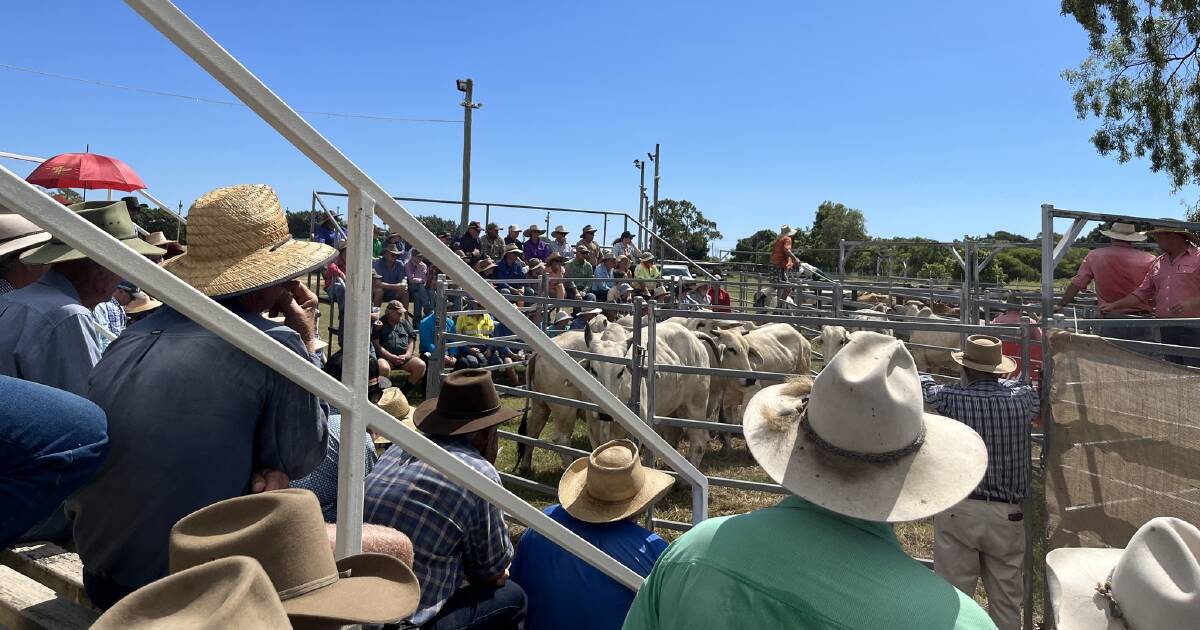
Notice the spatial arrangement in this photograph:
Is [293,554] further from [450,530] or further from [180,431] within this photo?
[450,530]

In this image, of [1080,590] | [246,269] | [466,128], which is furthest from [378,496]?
[466,128]

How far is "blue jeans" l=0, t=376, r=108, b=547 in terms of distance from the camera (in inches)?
61.5

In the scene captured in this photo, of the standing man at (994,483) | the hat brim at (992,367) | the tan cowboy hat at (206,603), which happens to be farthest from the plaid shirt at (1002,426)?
the tan cowboy hat at (206,603)

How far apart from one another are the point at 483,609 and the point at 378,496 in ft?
1.99

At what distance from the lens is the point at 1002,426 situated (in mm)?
4242

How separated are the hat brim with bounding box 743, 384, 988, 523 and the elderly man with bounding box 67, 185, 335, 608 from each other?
1237 mm

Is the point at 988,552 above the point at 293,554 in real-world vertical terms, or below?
below

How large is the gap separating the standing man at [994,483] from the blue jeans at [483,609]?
8.88ft

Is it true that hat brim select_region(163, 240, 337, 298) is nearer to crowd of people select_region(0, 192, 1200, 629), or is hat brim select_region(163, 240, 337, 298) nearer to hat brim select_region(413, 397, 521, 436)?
crowd of people select_region(0, 192, 1200, 629)

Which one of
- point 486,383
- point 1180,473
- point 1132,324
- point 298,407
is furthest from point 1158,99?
point 298,407

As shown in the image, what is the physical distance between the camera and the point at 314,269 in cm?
231

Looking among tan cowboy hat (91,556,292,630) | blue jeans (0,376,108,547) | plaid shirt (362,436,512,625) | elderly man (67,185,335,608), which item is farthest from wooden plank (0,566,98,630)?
tan cowboy hat (91,556,292,630)

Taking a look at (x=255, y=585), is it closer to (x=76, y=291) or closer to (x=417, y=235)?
(x=417, y=235)

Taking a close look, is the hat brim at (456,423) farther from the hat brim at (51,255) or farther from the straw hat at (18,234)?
the straw hat at (18,234)
